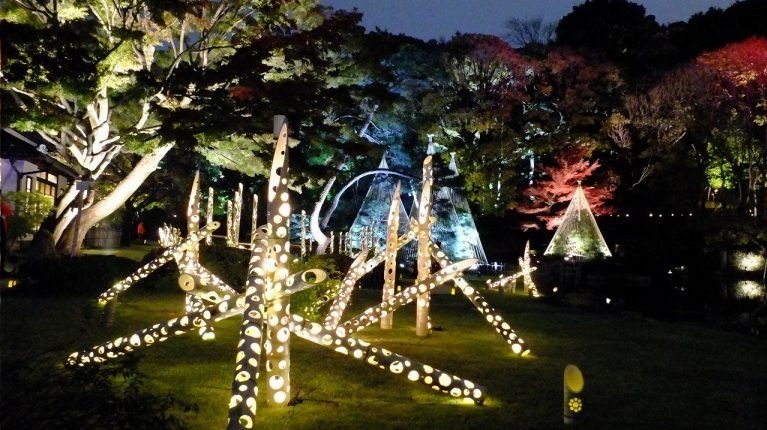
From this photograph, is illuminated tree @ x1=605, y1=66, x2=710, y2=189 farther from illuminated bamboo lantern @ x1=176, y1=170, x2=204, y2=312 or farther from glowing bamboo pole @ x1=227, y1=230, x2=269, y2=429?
glowing bamboo pole @ x1=227, y1=230, x2=269, y2=429

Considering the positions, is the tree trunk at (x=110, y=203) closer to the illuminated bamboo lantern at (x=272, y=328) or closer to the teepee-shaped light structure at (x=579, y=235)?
the illuminated bamboo lantern at (x=272, y=328)

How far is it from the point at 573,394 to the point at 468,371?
119 inches

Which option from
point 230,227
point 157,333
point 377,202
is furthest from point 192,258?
point 377,202

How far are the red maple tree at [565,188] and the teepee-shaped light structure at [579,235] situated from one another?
2.66 metres

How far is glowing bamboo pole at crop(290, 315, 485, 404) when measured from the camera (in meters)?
7.89

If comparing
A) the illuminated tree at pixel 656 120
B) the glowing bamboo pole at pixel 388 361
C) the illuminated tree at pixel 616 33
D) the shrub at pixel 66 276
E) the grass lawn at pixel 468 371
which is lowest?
the grass lawn at pixel 468 371

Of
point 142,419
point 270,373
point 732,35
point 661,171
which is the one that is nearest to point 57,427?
point 142,419

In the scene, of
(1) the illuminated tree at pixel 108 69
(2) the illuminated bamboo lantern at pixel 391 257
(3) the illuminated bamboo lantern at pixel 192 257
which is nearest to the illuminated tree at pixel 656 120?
(2) the illuminated bamboo lantern at pixel 391 257

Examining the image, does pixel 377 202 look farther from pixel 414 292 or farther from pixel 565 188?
pixel 414 292

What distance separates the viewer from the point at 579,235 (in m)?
27.2

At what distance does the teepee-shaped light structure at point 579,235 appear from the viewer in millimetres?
27031

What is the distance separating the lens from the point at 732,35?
105 feet

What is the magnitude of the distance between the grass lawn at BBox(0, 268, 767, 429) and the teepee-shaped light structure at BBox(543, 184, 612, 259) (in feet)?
34.7

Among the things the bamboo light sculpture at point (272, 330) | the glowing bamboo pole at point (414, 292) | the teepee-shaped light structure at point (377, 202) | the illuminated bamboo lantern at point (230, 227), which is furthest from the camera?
the teepee-shaped light structure at point (377, 202)
